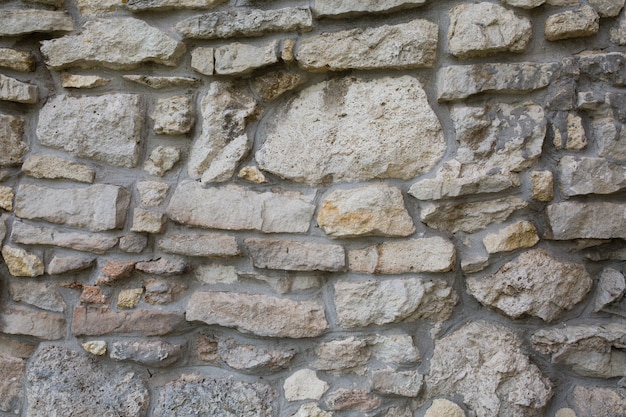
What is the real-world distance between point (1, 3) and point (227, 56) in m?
0.76

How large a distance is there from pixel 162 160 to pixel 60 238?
383 millimetres

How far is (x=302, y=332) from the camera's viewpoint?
4.42ft

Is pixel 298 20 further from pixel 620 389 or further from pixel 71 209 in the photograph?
pixel 620 389

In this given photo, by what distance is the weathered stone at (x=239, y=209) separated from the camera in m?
1.36

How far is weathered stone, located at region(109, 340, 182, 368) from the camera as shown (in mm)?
1398

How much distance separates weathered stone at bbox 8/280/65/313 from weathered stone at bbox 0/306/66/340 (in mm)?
25

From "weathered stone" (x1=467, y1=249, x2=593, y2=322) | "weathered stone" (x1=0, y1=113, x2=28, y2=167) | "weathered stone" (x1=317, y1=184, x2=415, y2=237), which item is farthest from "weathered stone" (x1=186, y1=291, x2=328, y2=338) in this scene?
"weathered stone" (x1=0, y1=113, x2=28, y2=167)

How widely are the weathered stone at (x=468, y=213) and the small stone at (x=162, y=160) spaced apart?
0.74 metres

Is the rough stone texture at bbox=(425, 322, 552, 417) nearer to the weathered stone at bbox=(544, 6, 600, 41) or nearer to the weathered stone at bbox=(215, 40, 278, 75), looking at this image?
the weathered stone at bbox=(544, 6, 600, 41)

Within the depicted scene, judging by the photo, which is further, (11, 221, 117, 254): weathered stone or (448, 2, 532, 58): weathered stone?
(11, 221, 117, 254): weathered stone

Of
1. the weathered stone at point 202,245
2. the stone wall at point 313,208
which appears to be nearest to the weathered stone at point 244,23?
the stone wall at point 313,208

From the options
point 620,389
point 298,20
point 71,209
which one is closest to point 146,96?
point 71,209

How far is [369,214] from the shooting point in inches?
52.0

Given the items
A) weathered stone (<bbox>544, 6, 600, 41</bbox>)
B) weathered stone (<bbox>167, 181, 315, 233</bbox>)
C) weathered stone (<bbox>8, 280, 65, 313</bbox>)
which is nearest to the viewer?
weathered stone (<bbox>544, 6, 600, 41</bbox>)
